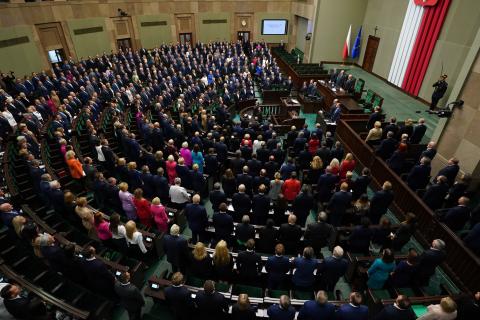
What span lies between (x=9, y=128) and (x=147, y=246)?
7.28m

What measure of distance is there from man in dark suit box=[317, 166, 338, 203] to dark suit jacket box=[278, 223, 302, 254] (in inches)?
73.1

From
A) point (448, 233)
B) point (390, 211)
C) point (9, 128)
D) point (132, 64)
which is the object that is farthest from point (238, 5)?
point (448, 233)

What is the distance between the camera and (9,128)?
891cm

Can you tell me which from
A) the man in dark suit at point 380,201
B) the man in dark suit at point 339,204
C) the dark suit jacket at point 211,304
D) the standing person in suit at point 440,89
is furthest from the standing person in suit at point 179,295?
the standing person in suit at point 440,89

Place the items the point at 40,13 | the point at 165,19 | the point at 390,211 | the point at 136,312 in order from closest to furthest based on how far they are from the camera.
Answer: the point at 136,312, the point at 390,211, the point at 40,13, the point at 165,19

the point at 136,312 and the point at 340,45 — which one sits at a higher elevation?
the point at 340,45

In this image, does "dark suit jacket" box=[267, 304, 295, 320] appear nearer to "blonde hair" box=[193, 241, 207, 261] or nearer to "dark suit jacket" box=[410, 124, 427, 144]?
"blonde hair" box=[193, 241, 207, 261]

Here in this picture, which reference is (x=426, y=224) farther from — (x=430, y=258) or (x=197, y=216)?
→ (x=197, y=216)

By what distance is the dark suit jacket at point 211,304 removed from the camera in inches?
142

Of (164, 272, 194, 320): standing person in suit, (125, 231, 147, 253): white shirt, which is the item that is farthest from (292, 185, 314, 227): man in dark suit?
(125, 231, 147, 253): white shirt

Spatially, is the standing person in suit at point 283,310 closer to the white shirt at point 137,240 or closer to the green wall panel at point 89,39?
the white shirt at point 137,240

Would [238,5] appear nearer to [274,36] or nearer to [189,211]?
[274,36]

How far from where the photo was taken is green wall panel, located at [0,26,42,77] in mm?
13913

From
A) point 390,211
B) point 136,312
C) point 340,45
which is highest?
point 340,45
